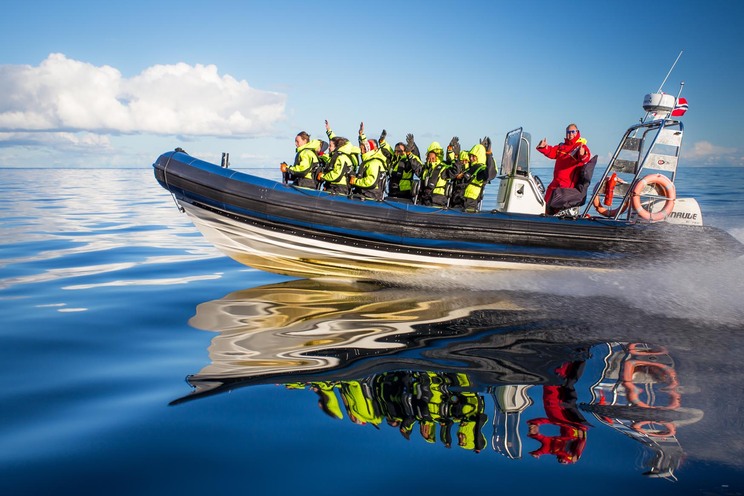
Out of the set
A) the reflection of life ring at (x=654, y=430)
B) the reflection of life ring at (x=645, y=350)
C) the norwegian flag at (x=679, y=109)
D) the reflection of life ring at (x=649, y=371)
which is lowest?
the reflection of life ring at (x=654, y=430)

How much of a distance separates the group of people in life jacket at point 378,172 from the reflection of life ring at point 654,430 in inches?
163

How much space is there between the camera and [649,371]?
3.55m

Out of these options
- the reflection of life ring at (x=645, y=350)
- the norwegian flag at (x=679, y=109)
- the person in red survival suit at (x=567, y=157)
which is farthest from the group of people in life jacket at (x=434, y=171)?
the reflection of life ring at (x=645, y=350)

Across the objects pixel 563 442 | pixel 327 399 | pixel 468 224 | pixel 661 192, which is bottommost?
pixel 327 399

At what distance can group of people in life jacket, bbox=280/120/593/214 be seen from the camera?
6.50m

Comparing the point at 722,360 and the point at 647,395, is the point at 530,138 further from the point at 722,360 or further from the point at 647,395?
the point at 647,395

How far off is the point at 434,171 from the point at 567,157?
5.34 ft

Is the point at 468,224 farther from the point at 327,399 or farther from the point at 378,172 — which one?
the point at 327,399

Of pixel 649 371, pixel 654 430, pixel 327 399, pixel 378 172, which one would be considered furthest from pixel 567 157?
pixel 327 399

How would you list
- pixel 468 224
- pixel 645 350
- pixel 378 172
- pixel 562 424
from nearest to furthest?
1. pixel 562 424
2. pixel 645 350
3. pixel 468 224
4. pixel 378 172

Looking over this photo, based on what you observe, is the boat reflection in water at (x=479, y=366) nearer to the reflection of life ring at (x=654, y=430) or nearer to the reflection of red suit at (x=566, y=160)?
the reflection of life ring at (x=654, y=430)

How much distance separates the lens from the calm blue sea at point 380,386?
2.38 metres

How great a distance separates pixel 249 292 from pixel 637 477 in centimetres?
466

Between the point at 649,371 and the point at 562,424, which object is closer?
the point at 562,424
